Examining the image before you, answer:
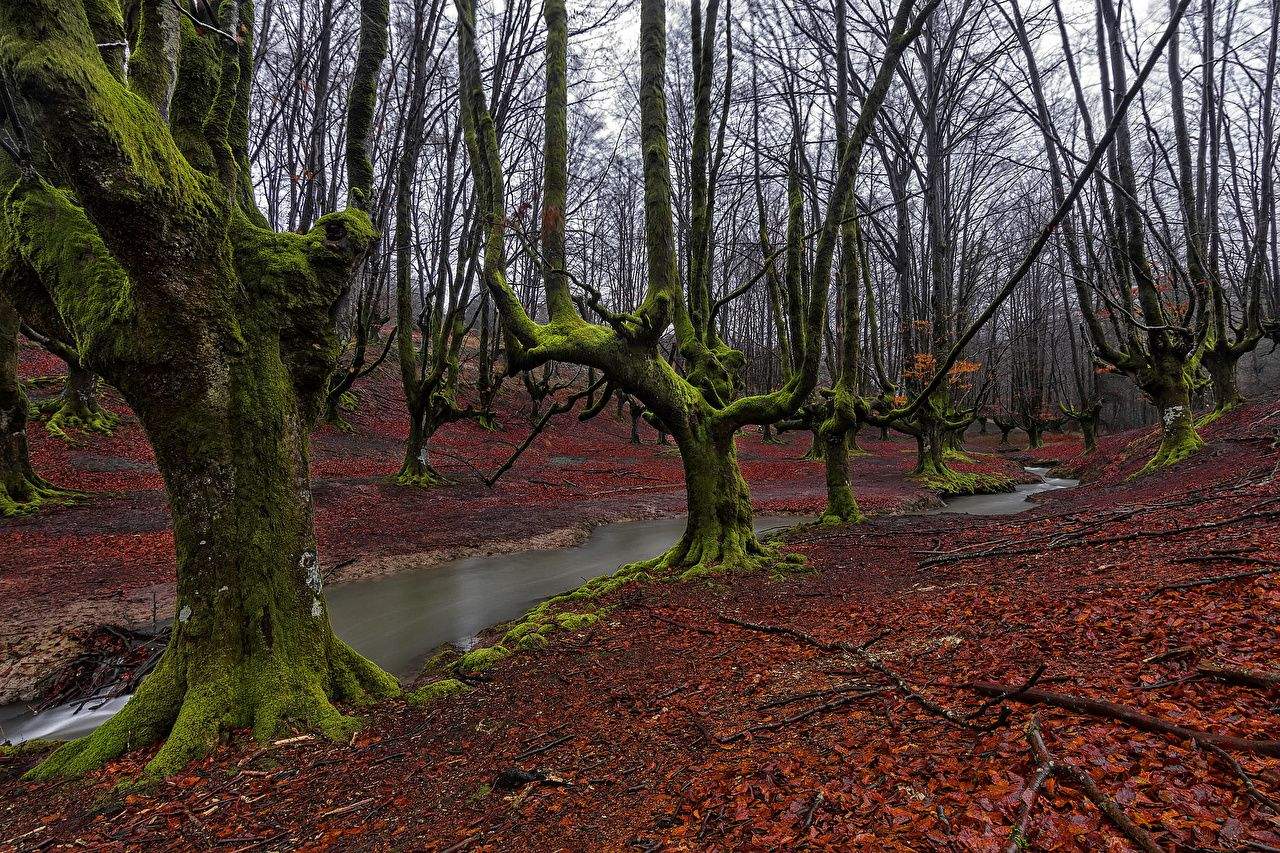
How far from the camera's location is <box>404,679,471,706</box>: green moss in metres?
3.85

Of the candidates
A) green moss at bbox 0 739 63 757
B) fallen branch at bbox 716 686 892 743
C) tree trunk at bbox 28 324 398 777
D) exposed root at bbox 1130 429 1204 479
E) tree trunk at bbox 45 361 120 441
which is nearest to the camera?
fallen branch at bbox 716 686 892 743

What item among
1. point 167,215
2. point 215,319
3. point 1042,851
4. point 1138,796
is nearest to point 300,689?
point 215,319

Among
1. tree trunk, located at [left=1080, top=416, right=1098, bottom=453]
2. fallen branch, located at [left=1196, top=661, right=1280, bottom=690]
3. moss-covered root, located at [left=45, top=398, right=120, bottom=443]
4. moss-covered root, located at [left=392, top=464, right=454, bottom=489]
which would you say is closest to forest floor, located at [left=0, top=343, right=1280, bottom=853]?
fallen branch, located at [left=1196, top=661, right=1280, bottom=690]

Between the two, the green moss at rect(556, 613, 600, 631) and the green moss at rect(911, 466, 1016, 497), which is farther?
the green moss at rect(911, 466, 1016, 497)

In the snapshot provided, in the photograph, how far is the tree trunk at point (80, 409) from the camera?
13391 mm

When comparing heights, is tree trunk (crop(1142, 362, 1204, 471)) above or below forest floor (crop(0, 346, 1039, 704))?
above

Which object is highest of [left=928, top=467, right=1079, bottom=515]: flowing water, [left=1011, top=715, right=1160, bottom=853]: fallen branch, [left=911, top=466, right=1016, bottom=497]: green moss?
[left=1011, top=715, right=1160, bottom=853]: fallen branch

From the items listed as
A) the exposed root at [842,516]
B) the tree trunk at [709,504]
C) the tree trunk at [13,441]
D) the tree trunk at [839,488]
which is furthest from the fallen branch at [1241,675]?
the tree trunk at [13,441]

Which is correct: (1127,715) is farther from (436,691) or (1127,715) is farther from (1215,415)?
(1215,415)

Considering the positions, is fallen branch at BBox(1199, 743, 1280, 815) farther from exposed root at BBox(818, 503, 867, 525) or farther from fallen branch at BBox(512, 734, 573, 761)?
exposed root at BBox(818, 503, 867, 525)

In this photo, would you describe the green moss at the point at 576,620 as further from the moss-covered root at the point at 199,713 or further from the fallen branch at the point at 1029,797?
the fallen branch at the point at 1029,797

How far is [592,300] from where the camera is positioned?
6219 mm

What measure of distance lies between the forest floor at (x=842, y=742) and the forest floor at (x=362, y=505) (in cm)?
349

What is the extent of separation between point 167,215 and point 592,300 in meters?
3.83
